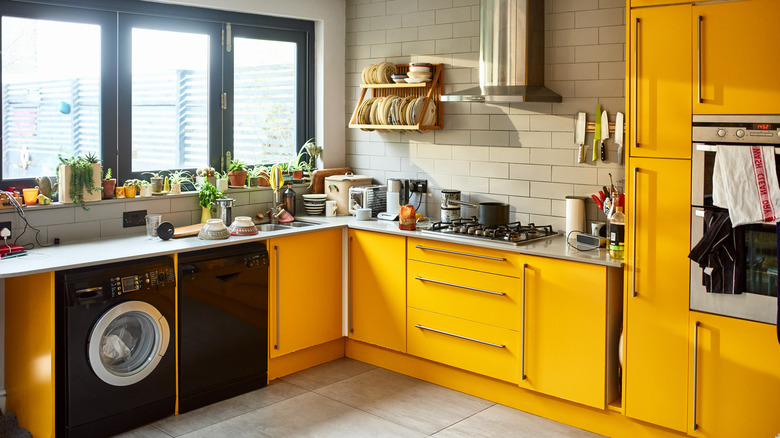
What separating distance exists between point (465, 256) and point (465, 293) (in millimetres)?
228

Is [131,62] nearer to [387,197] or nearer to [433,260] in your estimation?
[387,197]

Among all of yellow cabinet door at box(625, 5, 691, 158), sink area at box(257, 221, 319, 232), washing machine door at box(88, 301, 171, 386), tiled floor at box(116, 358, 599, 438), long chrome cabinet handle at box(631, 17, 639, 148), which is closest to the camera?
yellow cabinet door at box(625, 5, 691, 158)

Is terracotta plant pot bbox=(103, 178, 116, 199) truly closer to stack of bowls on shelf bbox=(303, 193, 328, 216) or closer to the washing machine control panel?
the washing machine control panel

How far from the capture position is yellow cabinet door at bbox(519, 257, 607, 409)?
3.79m

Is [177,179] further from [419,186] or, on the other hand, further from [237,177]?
[419,186]

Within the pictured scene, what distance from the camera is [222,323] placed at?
4293 millimetres

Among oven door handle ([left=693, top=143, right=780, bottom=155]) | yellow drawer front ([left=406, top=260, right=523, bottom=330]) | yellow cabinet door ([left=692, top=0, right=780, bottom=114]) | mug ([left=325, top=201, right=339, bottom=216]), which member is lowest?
yellow drawer front ([left=406, top=260, right=523, bottom=330])

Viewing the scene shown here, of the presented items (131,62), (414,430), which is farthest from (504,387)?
(131,62)

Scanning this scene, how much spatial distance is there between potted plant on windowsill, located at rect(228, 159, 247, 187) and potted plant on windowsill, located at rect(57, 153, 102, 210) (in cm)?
103

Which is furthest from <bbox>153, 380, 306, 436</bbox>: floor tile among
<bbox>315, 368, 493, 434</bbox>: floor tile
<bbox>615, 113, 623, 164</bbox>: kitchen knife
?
<bbox>615, 113, 623, 164</bbox>: kitchen knife

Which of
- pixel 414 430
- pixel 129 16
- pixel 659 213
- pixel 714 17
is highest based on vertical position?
pixel 129 16

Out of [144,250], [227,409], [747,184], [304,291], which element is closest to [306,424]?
[227,409]

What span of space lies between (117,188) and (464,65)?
2.39 m

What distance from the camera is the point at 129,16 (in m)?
4.54
